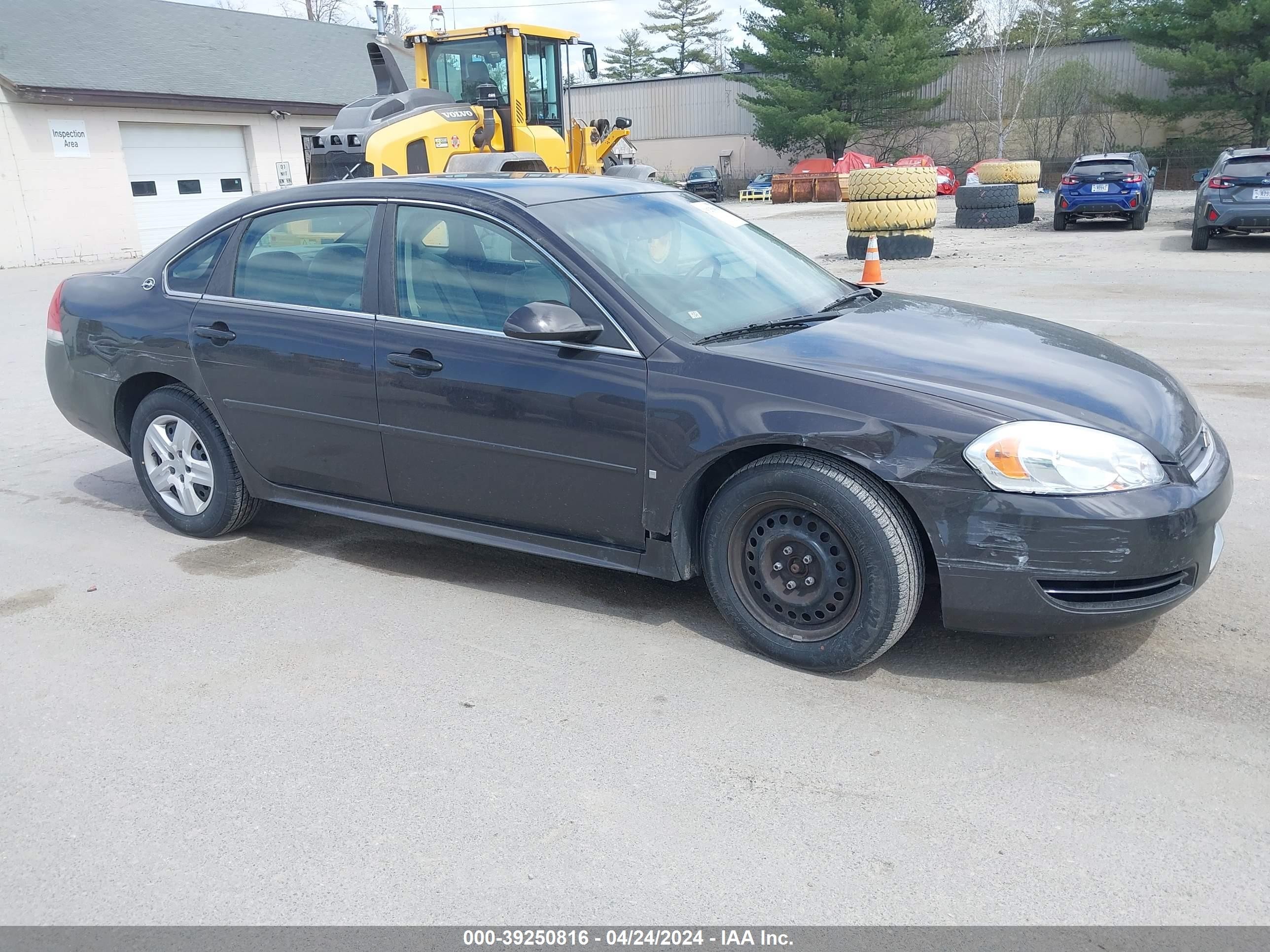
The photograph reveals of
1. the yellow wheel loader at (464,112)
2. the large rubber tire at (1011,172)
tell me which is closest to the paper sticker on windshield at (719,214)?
the yellow wheel loader at (464,112)

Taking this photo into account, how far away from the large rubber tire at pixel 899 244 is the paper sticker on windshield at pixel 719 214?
11.7 metres

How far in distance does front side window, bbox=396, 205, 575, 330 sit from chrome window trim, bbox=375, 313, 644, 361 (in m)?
0.02

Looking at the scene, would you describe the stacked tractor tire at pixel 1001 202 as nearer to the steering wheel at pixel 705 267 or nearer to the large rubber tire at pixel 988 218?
the large rubber tire at pixel 988 218

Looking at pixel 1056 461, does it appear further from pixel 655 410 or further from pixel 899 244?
pixel 899 244

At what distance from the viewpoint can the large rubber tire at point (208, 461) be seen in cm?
493

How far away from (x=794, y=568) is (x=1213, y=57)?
41.9 m

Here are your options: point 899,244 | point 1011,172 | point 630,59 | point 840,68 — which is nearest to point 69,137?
point 899,244

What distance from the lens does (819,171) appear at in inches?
1565

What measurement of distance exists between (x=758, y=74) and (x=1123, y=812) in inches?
2045

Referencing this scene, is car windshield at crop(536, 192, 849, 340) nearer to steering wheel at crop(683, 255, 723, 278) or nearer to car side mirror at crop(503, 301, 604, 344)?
steering wheel at crop(683, 255, 723, 278)

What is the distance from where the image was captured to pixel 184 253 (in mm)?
5027

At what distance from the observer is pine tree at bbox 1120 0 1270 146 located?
36.3 m

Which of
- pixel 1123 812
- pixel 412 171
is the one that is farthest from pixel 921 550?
pixel 412 171

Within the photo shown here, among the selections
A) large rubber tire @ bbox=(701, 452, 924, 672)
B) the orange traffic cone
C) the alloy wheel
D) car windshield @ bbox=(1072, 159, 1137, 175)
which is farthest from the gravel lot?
car windshield @ bbox=(1072, 159, 1137, 175)
